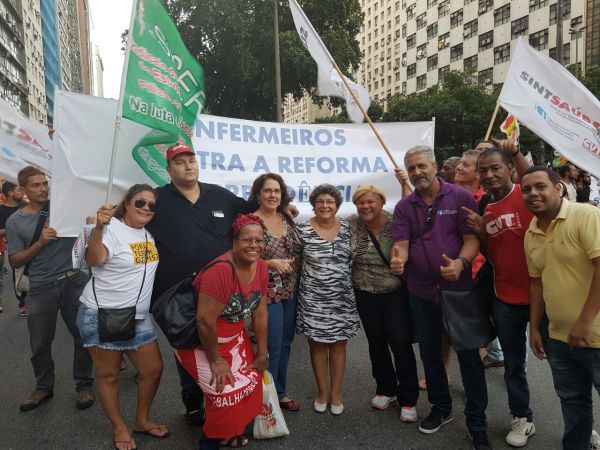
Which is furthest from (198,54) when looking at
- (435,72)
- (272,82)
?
(435,72)

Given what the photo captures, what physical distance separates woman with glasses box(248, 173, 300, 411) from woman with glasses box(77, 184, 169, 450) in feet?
2.60

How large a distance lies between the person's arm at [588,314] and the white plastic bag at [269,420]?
5.81ft

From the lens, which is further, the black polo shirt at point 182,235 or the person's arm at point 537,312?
the black polo shirt at point 182,235

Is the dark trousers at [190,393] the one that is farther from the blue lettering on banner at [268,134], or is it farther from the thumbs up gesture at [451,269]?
the blue lettering on banner at [268,134]

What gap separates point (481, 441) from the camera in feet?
9.27

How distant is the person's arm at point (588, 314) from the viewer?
2143 mm

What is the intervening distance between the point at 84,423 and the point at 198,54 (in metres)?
16.9

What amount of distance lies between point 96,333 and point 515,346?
261 cm

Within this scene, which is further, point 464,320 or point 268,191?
point 268,191

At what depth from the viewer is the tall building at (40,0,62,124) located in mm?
58312

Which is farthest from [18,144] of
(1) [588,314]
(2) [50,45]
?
(2) [50,45]

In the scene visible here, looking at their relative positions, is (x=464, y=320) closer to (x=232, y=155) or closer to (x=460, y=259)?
(x=460, y=259)

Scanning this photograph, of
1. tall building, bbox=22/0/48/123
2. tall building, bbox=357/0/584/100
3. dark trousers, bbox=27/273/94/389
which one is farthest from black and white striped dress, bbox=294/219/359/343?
tall building, bbox=22/0/48/123

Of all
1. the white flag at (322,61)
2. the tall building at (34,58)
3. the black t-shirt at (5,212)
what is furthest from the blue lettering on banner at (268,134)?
the tall building at (34,58)
